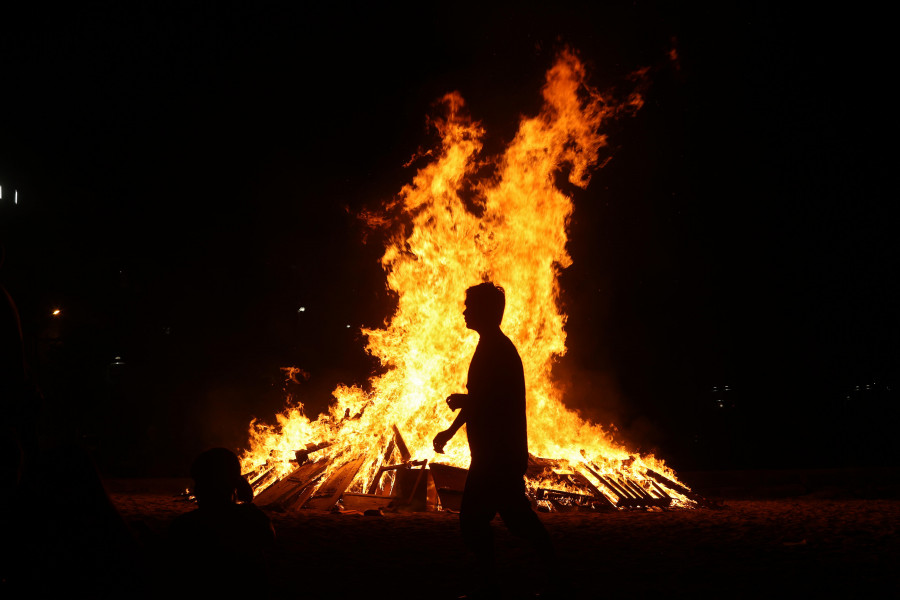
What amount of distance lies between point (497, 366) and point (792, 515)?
5.22m

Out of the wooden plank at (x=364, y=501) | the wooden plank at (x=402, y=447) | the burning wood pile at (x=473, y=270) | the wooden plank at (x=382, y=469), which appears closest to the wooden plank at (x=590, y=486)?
the burning wood pile at (x=473, y=270)

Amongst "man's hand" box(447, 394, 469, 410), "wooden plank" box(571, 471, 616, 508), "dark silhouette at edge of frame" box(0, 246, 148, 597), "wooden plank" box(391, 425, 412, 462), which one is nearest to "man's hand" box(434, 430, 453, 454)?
"man's hand" box(447, 394, 469, 410)

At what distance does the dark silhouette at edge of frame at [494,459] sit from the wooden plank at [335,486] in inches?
172

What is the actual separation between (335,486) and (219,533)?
20.8 feet

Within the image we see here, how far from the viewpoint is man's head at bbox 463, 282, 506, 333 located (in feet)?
14.8

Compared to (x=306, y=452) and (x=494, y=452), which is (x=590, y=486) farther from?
(x=494, y=452)

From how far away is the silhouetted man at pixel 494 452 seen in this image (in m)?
3.98

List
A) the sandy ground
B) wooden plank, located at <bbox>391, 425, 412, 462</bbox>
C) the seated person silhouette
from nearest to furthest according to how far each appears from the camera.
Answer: the seated person silhouette, the sandy ground, wooden plank, located at <bbox>391, 425, 412, 462</bbox>

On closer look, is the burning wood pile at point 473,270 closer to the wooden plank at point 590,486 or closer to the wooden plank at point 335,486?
the wooden plank at point 335,486

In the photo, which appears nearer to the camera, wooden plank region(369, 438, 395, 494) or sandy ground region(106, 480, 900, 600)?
sandy ground region(106, 480, 900, 600)

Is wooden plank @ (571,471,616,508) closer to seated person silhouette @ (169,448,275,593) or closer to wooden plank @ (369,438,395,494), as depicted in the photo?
wooden plank @ (369,438,395,494)

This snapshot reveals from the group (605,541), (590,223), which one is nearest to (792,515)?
(605,541)

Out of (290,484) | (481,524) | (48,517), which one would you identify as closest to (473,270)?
(290,484)

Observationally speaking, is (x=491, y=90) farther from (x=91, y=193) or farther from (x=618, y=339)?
(x=91, y=193)
